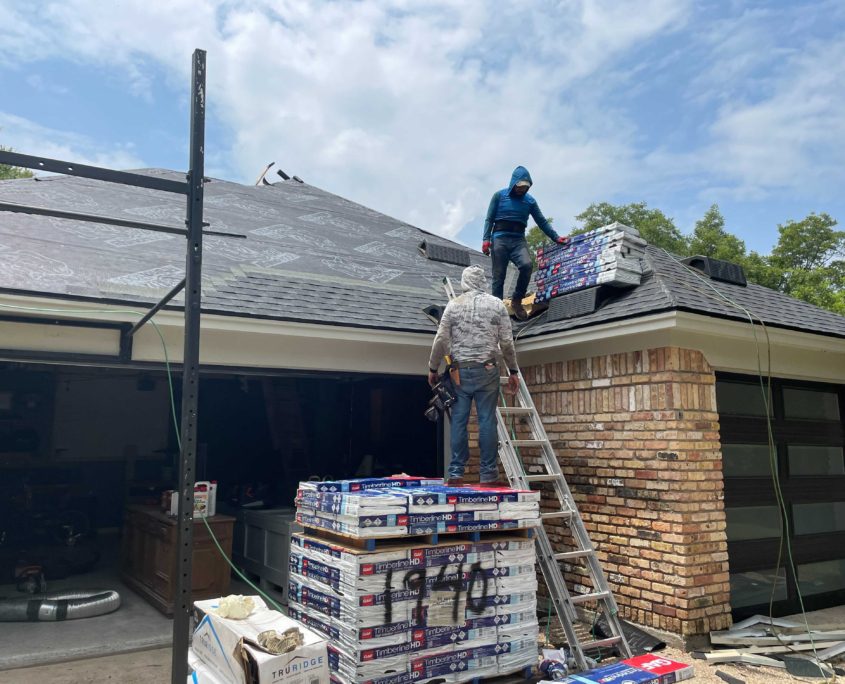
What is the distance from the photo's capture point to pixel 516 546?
15.8 ft

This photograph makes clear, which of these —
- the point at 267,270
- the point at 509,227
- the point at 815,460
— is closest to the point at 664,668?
the point at 815,460

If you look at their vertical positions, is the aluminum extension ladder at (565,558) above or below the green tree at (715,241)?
below

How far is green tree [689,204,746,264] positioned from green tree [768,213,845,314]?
1.91 metres

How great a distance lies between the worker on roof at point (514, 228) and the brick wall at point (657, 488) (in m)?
1.45

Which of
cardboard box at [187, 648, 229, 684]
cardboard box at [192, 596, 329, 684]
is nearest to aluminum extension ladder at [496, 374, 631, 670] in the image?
cardboard box at [192, 596, 329, 684]

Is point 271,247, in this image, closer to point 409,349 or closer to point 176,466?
point 409,349

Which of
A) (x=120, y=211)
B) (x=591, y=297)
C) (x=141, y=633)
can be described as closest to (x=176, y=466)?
(x=120, y=211)

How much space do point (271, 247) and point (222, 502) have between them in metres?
4.33

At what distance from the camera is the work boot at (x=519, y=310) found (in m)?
7.64

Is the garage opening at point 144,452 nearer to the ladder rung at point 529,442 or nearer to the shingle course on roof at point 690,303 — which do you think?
the ladder rung at point 529,442

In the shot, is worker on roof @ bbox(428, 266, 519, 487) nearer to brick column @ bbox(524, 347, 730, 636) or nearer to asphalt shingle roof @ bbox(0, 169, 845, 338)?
asphalt shingle roof @ bbox(0, 169, 845, 338)

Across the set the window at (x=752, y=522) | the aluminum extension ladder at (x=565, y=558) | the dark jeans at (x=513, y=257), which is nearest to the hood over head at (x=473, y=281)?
the aluminum extension ladder at (x=565, y=558)

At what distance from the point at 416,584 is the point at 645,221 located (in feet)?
109

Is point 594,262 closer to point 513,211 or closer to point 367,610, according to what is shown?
point 513,211
